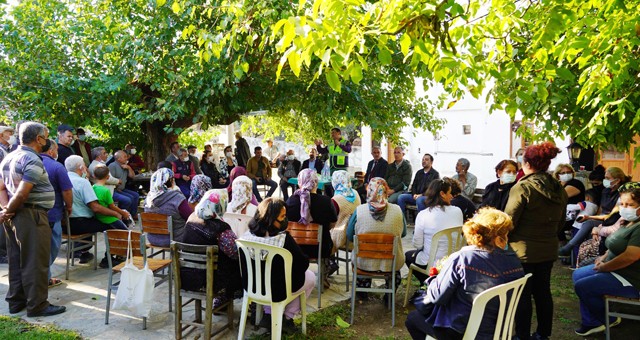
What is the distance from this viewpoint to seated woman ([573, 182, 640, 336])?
4066 mm

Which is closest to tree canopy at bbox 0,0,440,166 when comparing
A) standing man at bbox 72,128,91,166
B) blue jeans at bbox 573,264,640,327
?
standing man at bbox 72,128,91,166

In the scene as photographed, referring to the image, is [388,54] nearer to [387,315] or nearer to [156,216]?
[387,315]

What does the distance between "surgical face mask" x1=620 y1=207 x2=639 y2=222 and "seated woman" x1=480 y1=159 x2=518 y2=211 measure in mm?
1286

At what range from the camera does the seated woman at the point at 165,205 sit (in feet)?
18.2

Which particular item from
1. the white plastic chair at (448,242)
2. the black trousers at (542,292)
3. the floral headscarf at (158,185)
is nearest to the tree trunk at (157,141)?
the floral headscarf at (158,185)

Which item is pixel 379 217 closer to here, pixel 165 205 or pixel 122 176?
pixel 165 205

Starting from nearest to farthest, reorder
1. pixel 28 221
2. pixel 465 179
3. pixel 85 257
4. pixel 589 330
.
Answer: pixel 589 330
pixel 28 221
pixel 85 257
pixel 465 179

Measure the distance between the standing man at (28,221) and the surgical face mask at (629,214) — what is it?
5.42m

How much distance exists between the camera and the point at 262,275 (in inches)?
156

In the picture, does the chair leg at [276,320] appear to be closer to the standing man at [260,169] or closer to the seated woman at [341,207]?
the seated woman at [341,207]

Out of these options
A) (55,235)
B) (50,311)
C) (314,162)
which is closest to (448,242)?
(50,311)

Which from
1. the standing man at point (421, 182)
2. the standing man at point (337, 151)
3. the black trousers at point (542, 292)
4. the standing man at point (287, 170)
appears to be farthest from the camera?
the standing man at point (287, 170)

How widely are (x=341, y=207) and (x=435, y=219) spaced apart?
1.37 m

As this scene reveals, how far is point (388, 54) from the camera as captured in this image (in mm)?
2779
